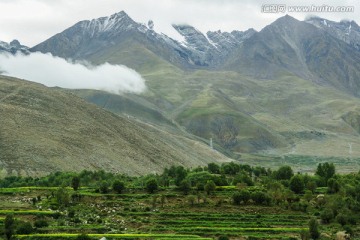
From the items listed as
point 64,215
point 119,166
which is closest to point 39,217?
point 64,215

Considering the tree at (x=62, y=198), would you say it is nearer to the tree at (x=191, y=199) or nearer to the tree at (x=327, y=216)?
the tree at (x=191, y=199)

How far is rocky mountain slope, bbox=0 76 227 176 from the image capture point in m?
137

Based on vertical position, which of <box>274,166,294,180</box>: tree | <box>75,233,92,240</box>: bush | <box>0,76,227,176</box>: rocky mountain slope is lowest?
<box>75,233,92,240</box>: bush

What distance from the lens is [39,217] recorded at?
6775cm

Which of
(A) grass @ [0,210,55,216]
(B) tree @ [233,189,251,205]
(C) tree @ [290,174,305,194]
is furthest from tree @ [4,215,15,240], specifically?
(C) tree @ [290,174,305,194]

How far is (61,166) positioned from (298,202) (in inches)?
3029

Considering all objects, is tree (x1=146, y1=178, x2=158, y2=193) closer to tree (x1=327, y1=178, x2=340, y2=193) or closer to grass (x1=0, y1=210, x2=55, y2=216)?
grass (x1=0, y1=210, x2=55, y2=216)

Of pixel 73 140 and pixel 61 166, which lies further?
pixel 73 140

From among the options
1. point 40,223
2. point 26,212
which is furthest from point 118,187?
point 40,223

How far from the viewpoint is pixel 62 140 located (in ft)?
Result: 520

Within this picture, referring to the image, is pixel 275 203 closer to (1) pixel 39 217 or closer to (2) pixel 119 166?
(1) pixel 39 217

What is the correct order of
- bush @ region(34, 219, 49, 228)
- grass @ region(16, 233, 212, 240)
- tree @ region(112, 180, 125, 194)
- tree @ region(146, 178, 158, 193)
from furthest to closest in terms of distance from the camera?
tree @ region(146, 178, 158, 193) → tree @ region(112, 180, 125, 194) → bush @ region(34, 219, 49, 228) → grass @ region(16, 233, 212, 240)

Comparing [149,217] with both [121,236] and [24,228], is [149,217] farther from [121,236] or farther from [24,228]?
[24,228]

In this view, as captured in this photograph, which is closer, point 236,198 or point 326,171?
point 236,198
